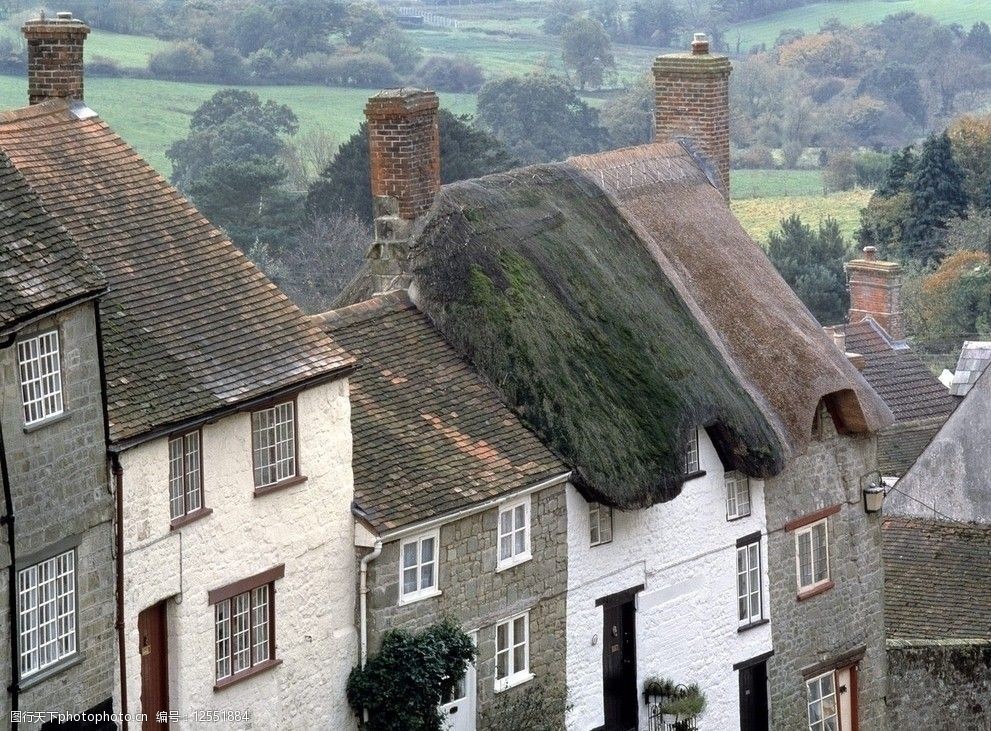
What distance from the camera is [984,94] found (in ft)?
465

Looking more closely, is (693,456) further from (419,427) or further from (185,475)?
(185,475)

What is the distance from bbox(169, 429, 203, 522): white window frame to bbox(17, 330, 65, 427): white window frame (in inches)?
63.8

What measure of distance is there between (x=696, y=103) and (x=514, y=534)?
34.5ft

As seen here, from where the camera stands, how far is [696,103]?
31828mm

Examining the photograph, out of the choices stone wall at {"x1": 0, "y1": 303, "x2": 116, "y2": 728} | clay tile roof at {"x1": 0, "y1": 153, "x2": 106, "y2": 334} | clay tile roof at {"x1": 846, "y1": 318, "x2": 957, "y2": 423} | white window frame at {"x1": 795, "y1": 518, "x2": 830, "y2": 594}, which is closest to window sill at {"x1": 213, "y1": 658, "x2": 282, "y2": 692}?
stone wall at {"x1": 0, "y1": 303, "x2": 116, "y2": 728}

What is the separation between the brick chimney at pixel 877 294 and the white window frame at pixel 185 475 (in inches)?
1311

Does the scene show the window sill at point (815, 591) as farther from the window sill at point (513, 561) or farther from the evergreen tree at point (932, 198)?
the evergreen tree at point (932, 198)

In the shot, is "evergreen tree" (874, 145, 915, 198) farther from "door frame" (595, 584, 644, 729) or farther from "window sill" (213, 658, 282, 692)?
"window sill" (213, 658, 282, 692)

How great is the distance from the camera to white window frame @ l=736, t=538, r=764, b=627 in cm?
2745

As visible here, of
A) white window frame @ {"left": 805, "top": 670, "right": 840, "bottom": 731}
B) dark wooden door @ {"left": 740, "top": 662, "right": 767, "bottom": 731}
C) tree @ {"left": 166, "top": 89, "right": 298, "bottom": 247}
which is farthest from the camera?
tree @ {"left": 166, "top": 89, "right": 298, "bottom": 247}

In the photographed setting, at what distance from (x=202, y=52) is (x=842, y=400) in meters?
89.4

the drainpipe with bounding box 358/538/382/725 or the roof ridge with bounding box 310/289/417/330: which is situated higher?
the roof ridge with bounding box 310/289/417/330

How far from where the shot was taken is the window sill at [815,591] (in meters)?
28.5

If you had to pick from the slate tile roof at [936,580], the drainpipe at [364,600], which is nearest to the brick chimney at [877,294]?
the slate tile roof at [936,580]
